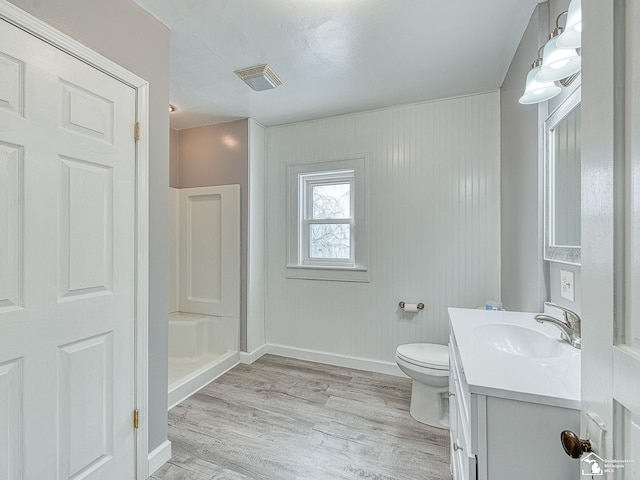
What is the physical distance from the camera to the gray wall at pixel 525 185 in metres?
1.48

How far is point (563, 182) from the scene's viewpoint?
4.30 ft

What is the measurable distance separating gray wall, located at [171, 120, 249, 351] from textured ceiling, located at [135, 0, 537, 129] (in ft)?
1.14

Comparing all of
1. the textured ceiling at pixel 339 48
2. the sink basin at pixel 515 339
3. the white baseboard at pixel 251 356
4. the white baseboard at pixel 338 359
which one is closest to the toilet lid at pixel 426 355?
the white baseboard at pixel 338 359

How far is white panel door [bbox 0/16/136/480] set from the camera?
1031mm

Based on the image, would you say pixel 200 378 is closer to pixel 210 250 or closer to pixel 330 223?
pixel 210 250

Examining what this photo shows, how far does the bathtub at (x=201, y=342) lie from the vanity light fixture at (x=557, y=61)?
114 inches

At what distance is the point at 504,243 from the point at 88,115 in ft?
8.87

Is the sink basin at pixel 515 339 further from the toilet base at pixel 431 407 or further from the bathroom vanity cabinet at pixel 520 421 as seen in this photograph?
the toilet base at pixel 431 407

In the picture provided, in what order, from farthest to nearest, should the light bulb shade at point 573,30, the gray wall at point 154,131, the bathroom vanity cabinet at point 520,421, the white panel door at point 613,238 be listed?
the gray wall at point 154,131 < the light bulb shade at point 573,30 < the bathroom vanity cabinet at point 520,421 < the white panel door at point 613,238

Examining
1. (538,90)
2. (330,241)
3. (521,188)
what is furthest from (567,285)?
(330,241)

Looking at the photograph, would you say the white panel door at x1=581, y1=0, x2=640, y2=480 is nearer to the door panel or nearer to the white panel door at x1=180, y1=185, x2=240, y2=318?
the door panel

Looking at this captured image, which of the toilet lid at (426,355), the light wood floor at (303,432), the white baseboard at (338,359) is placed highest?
the toilet lid at (426,355)

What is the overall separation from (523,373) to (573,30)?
45.0 inches

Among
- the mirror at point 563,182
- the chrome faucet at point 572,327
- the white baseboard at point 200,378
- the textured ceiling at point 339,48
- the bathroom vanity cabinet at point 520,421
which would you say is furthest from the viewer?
the white baseboard at point 200,378
